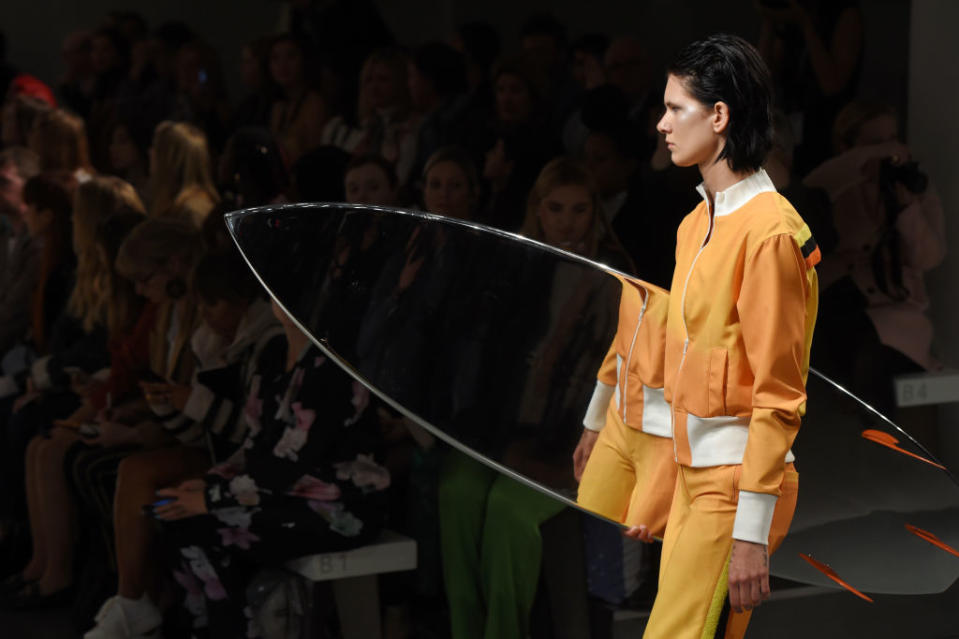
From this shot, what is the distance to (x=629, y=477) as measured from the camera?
2.37 metres

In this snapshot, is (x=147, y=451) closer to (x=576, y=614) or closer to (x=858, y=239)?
(x=576, y=614)

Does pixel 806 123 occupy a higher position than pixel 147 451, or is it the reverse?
pixel 806 123

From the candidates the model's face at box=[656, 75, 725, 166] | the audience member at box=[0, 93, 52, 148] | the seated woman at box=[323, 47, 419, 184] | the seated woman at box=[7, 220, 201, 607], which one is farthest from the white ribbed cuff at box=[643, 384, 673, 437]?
the audience member at box=[0, 93, 52, 148]

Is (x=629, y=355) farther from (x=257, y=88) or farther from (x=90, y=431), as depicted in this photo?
(x=257, y=88)

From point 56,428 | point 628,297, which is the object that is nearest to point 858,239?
point 628,297

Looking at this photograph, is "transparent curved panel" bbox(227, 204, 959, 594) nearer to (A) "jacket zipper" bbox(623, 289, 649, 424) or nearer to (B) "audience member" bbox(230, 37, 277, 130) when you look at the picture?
(A) "jacket zipper" bbox(623, 289, 649, 424)

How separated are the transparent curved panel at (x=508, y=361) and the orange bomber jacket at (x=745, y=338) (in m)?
0.51

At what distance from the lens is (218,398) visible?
383cm

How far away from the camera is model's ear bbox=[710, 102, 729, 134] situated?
2021 millimetres

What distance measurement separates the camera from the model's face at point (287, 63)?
6.17 metres

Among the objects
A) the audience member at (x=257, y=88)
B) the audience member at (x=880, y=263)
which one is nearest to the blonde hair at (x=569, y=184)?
the audience member at (x=880, y=263)

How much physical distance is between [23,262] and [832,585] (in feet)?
11.6

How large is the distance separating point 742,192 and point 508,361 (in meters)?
0.88

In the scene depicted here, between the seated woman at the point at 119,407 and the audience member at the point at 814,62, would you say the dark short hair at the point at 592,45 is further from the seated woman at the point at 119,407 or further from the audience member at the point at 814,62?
the seated woman at the point at 119,407
